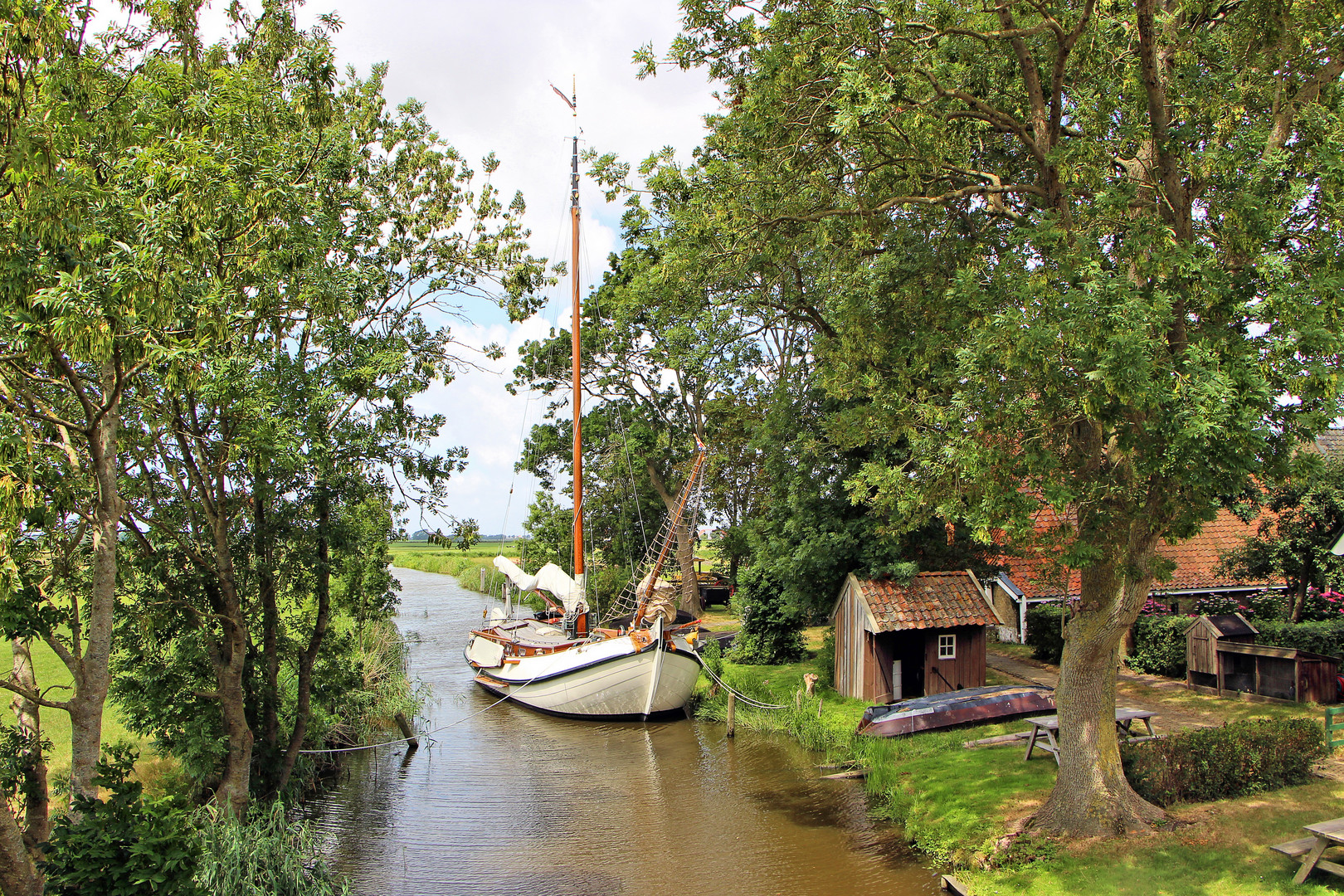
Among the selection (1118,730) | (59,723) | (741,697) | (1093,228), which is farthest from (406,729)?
(1093,228)

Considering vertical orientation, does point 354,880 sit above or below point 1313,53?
below

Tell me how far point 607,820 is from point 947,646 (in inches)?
342

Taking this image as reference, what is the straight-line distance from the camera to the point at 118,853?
7.90m

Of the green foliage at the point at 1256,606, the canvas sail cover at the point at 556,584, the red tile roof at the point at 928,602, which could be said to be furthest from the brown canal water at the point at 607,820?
the green foliage at the point at 1256,606

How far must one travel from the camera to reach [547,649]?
79.0 feet

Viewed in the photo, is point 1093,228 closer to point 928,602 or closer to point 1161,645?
point 928,602

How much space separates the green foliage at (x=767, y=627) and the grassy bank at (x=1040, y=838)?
598 cm

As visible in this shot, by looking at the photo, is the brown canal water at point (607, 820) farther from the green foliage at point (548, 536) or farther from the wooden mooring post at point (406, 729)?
the green foliage at point (548, 536)

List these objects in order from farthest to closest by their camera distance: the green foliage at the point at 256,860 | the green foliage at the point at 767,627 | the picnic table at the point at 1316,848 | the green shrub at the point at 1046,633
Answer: the green foliage at the point at 767,627 < the green shrub at the point at 1046,633 < the green foliage at the point at 256,860 < the picnic table at the point at 1316,848

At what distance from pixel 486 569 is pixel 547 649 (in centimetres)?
3488

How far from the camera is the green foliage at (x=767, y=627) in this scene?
2366 cm

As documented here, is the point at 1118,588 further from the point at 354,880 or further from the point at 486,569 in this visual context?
the point at 486,569

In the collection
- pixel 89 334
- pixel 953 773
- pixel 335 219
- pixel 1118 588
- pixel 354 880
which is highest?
pixel 335 219

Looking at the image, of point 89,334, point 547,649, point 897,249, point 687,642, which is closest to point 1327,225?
point 897,249
